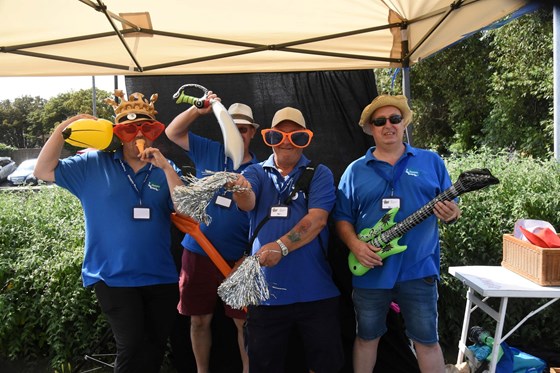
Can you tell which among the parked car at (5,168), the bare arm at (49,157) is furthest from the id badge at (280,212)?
the parked car at (5,168)

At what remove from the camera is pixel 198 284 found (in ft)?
10.3

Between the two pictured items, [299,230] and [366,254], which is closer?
[299,230]

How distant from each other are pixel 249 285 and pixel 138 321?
727 mm

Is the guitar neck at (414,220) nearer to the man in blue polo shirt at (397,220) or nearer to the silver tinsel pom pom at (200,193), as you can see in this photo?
the man in blue polo shirt at (397,220)

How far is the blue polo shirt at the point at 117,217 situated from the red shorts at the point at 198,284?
0.44m

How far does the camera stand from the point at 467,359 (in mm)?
3305

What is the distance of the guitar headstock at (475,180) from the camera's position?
2412 millimetres

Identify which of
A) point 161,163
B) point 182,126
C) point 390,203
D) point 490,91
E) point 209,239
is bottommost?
point 209,239

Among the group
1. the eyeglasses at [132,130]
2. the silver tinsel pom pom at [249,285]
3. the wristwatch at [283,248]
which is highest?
the eyeglasses at [132,130]

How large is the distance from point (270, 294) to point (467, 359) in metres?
1.68

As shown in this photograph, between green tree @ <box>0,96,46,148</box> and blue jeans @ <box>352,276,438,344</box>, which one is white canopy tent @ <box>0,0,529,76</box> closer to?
blue jeans @ <box>352,276,438,344</box>

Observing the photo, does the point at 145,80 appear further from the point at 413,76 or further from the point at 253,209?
the point at 413,76

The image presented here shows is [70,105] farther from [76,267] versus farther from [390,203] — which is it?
[390,203]

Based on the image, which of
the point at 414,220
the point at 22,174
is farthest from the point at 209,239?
the point at 22,174
